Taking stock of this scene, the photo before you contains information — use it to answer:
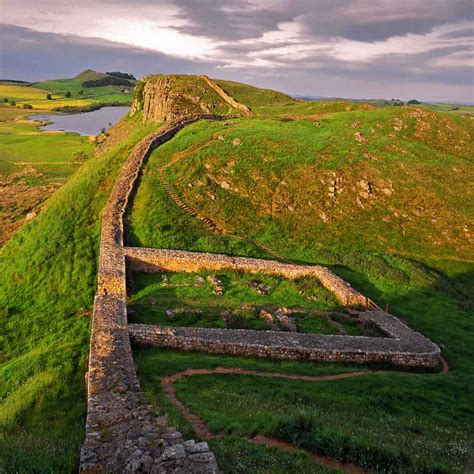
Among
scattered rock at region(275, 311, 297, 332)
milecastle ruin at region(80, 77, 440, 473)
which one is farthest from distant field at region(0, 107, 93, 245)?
scattered rock at region(275, 311, 297, 332)

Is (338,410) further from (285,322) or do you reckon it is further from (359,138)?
(359,138)

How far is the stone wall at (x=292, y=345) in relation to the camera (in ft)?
65.2

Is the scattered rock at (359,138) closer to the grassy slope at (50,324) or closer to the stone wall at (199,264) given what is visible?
the stone wall at (199,264)

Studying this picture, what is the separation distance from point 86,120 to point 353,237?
485ft

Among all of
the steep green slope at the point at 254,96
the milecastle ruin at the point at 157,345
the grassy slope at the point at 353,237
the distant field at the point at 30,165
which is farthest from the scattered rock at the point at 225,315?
the steep green slope at the point at 254,96

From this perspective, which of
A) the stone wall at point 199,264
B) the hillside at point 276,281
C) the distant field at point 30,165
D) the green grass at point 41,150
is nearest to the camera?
the hillside at point 276,281

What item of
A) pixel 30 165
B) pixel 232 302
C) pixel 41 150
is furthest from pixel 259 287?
pixel 41 150

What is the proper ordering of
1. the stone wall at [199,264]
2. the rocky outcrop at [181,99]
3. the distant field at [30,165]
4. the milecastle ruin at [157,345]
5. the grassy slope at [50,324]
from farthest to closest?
the rocky outcrop at [181,99]
the distant field at [30,165]
the stone wall at [199,264]
the grassy slope at [50,324]
the milecastle ruin at [157,345]

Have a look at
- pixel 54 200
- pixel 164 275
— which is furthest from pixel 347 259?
pixel 54 200

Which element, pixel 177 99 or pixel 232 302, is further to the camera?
pixel 177 99

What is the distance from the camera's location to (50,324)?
2477 cm

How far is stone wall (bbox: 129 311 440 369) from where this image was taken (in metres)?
19.9

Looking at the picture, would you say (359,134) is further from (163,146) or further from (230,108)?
(230,108)

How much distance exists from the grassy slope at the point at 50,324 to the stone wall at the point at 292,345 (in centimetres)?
396
